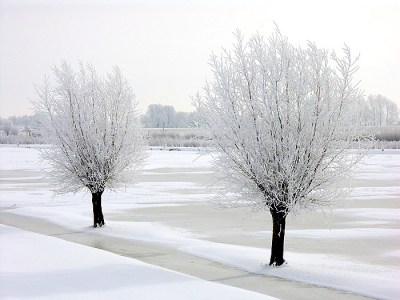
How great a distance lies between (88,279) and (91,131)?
305 inches

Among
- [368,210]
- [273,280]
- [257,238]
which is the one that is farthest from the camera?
[368,210]

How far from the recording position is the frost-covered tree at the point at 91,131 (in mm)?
15961

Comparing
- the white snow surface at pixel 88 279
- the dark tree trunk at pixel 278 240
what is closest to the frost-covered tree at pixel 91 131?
the white snow surface at pixel 88 279

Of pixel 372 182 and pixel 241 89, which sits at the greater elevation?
pixel 241 89

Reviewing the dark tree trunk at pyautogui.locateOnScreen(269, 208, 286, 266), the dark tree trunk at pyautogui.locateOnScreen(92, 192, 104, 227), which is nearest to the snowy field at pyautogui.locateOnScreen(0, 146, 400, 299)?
the dark tree trunk at pyautogui.locateOnScreen(269, 208, 286, 266)

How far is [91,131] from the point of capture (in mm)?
15898

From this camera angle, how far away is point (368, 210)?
1873 cm

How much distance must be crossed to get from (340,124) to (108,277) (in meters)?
6.18

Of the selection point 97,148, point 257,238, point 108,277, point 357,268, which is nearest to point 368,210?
point 257,238

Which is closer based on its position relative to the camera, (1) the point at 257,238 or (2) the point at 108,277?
(2) the point at 108,277

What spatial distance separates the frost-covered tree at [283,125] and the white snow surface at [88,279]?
2.74 m

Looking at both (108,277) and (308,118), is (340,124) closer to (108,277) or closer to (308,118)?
(308,118)

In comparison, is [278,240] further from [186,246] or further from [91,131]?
[91,131]

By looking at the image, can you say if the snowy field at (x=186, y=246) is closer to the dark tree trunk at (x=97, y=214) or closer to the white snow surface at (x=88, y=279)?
the white snow surface at (x=88, y=279)
